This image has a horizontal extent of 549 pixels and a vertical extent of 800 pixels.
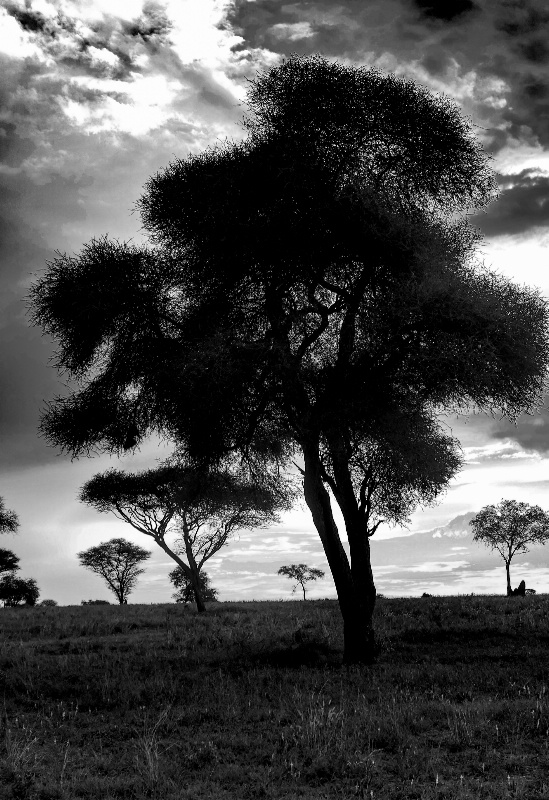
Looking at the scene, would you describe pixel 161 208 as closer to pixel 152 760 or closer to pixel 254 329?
pixel 254 329

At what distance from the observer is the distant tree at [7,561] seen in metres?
59.8

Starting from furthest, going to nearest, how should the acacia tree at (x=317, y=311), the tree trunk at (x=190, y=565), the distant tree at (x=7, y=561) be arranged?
the distant tree at (x=7, y=561), the tree trunk at (x=190, y=565), the acacia tree at (x=317, y=311)

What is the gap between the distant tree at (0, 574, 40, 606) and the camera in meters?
62.6

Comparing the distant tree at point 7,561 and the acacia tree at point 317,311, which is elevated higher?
the acacia tree at point 317,311

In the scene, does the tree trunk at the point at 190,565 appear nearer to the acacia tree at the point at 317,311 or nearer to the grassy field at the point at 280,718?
the grassy field at the point at 280,718

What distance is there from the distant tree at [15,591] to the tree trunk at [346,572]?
53.2 m

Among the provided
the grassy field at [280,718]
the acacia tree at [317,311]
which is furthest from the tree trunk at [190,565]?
the acacia tree at [317,311]

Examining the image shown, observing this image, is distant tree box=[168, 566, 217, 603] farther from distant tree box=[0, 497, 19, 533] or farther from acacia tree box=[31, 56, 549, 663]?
acacia tree box=[31, 56, 549, 663]

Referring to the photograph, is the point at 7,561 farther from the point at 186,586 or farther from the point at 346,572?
the point at 346,572

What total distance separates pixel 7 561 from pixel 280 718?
2216 inches

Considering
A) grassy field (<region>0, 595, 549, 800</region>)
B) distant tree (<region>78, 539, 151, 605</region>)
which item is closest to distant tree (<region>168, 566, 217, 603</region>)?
distant tree (<region>78, 539, 151, 605</region>)

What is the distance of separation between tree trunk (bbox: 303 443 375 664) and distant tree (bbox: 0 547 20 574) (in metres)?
51.0

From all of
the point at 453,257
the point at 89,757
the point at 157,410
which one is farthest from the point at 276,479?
the point at 89,757

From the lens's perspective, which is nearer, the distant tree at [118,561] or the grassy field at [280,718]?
the grassy field at [280,718]
